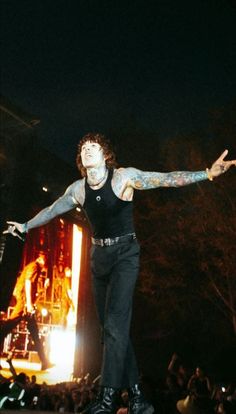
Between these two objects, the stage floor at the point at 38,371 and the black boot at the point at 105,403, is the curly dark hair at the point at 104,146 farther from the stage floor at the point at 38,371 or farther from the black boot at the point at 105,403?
the stage floor at the point at 38,371

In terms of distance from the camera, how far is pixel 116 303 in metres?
3.81

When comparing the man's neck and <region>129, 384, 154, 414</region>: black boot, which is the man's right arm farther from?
<region>129, 384, 154, 414</region>: black boot

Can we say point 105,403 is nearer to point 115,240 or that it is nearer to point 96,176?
point 115,240

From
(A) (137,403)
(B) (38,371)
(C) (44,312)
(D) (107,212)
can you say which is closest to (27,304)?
(C) (44,312)

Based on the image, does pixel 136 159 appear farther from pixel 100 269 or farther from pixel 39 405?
pixel 100 269

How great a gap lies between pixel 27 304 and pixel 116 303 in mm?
14123

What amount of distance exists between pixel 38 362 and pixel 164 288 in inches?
276

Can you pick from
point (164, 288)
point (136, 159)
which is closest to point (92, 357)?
point (164, 288)

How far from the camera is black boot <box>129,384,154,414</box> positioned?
12.7ft

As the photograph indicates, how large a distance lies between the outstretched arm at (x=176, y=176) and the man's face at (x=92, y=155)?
0.91 ft

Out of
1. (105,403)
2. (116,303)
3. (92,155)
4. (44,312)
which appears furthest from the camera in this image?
(44,312)

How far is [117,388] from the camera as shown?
3.66 meters

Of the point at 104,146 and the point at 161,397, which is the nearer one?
the point at 104,146

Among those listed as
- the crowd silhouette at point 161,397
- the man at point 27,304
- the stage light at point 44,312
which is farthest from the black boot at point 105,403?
the stage light at point 44,312
